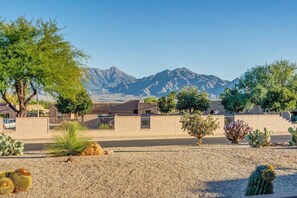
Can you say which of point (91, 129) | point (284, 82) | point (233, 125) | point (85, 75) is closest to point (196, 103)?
point (284, 82)

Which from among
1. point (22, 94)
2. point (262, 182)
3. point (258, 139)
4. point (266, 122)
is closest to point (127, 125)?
point (22, 94)

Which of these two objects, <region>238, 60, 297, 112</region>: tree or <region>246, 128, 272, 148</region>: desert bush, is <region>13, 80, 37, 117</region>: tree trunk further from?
<region>238, 60, 297, 112</region>: tree

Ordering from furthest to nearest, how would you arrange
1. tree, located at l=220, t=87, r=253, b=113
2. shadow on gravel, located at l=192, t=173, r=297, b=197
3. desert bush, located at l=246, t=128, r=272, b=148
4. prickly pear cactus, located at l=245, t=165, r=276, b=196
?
1. tree, located at l=220, t=87, r=253, b=113
2. desert bush, located at l=246, t=128, r=272, b=148
3. shadow on gravel, located at l=192, t=173, r=297, b=197
4. prickly pear cactus, located at l=245, t=165, r=276, b=196

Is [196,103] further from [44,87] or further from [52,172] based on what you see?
[52,172]

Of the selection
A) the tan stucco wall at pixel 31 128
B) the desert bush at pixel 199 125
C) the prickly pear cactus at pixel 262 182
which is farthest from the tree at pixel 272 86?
the prickly pear cactus at pixel 262 182

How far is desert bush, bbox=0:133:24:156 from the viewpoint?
16.6 m

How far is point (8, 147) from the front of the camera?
1678cm

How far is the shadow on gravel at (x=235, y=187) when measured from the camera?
10180mm

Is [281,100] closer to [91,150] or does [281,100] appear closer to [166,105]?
[166,105]

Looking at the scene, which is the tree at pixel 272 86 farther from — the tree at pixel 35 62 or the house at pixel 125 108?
the tree at pixel 35 62

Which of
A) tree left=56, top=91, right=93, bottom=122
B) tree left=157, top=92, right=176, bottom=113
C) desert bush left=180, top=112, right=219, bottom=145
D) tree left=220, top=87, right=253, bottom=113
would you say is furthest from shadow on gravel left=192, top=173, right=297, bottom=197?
tree left=157, top=92, right=176, bottom=113

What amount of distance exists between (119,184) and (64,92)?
27.2m

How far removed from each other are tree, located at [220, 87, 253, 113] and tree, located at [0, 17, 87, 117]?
161ft

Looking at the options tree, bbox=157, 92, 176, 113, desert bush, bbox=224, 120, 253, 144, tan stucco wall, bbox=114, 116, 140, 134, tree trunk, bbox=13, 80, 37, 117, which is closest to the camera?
desert bush, bbox=224, 120, 253, 144
